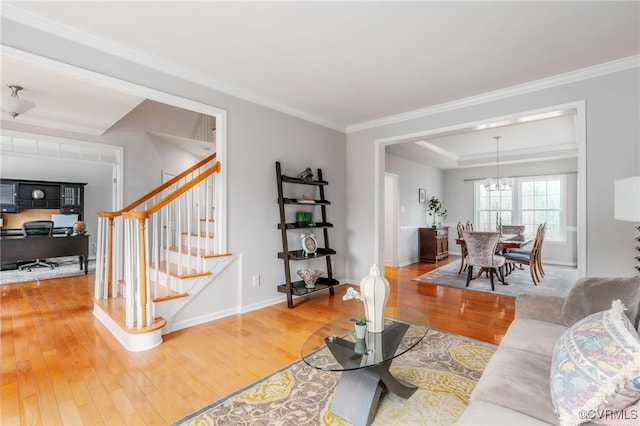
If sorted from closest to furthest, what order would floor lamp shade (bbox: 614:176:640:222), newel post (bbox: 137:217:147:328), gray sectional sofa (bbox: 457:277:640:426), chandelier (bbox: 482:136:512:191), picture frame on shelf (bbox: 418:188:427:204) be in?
1. gray sectional sofa (bbox: 457:277:640:426)
2. floor lamp shade (bbox: 614:176:640:222)
3. newel post (bbox: 137:217:147:328)
4. chandelier (bbox: 482:136:512:191)
5. picture frame on shelf (bbox: 418:188:427:204)

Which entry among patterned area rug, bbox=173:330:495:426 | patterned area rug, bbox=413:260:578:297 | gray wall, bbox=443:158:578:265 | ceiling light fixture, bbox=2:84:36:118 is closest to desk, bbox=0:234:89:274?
ceiling light fixture, bbox=2:84:36:118

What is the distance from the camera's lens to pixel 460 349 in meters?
2.49

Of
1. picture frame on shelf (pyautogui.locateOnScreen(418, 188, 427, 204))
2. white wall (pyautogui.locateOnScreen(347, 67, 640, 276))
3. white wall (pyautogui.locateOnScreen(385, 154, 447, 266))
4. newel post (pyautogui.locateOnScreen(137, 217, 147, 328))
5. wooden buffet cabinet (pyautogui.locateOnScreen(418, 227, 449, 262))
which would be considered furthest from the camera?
picture frame on shelf (pyautogui.locateOnScreen(418, 188, 427, 204))

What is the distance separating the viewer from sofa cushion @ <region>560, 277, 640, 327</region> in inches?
64.9

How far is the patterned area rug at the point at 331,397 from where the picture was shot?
5.45 ft

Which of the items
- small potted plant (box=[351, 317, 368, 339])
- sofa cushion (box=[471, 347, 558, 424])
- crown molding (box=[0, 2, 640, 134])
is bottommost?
sofa cushion (box=[471, 347, 558, 424])

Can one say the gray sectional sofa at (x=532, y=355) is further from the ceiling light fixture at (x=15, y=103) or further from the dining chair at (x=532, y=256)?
the ceiling light fixture at (x=15, y=103)

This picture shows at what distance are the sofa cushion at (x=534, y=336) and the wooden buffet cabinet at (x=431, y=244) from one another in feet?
16.5

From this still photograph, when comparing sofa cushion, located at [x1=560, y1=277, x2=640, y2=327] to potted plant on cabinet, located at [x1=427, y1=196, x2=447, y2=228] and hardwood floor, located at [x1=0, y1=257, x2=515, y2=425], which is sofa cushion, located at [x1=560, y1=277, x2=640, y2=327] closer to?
hardwood floor, located at [x1=0, y1=257, x2=515, y2=425]

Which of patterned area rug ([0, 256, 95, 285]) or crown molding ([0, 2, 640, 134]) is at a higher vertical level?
crown molding ([0, 2, 640, 134])

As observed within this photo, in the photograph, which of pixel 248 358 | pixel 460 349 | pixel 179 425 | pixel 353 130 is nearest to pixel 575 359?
pixel 460 349

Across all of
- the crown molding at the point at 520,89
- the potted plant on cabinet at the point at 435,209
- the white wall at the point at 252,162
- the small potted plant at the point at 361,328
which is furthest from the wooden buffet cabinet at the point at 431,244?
the small potted plant at the point at 361,328

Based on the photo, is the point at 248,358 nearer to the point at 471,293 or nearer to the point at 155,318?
the point at 155,318

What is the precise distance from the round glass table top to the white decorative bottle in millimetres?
53
